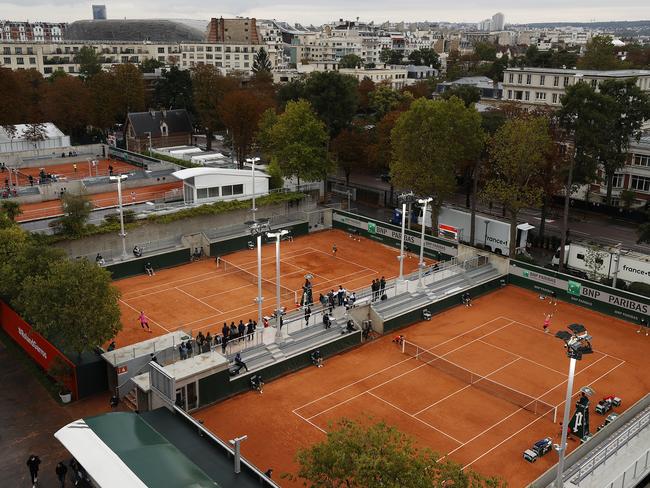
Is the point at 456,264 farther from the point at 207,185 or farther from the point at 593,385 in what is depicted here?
the point at 207,185

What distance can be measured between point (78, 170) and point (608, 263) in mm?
58081

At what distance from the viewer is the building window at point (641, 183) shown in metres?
63.7

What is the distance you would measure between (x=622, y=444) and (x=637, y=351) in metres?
12.5

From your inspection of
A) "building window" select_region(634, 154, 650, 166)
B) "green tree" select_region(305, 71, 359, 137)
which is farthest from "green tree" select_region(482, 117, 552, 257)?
"green tree" select_region(305, 71, 359, 137)

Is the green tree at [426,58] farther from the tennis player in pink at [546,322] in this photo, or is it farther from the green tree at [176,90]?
the tennis player in pink at [546,322]

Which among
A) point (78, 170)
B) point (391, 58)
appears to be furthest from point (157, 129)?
point (391, 58)

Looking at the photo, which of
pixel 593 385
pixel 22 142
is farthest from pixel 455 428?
pixel 22 142

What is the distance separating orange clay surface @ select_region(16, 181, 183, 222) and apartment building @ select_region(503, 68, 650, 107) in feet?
154

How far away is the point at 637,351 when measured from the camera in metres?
35.1

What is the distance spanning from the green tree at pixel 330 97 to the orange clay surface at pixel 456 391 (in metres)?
35.8

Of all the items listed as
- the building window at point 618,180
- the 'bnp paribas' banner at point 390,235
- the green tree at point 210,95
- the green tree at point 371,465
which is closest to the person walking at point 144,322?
the green tree at point 371,465

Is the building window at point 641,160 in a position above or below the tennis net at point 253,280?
above

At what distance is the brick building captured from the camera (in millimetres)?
83625

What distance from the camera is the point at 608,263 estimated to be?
1747 inches
